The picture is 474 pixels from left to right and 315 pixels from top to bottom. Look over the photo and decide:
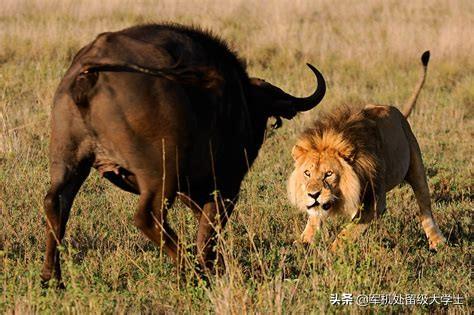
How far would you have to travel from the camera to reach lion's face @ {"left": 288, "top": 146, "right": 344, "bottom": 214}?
6.98m

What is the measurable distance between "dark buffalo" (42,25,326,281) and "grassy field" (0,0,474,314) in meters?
0.37

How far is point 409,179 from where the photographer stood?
8.15 metres

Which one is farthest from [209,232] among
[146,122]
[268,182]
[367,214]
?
[268,182]

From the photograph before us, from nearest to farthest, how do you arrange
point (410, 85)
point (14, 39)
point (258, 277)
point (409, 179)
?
1. point (258, 277)
2. point (409, 179)
3. point (410, 85)
4. point (14, 39)

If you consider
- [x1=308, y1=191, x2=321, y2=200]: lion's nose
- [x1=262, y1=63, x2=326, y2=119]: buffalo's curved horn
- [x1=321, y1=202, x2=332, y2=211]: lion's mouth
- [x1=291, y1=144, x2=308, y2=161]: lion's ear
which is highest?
[x1=262, y1=63, x2=326, y2=119]: buffalo's curved horn

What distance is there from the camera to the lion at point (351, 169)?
7035mm

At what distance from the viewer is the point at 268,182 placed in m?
9.33

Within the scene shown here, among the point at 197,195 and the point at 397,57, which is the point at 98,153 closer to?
the point at 197,195

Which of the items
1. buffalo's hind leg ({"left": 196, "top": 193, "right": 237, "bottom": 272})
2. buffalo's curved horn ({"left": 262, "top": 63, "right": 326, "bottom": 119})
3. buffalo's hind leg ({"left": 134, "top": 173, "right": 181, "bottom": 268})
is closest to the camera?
buffalo's hind leg ({"left": 134, "top": 173, "right": 181, "bottom": 268})

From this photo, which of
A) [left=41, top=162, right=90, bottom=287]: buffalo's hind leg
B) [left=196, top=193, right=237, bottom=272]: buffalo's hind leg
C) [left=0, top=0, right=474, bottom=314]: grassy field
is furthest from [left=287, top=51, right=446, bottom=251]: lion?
[left=41, top=162, right=90, bottom=287]: buffalo's hind leg

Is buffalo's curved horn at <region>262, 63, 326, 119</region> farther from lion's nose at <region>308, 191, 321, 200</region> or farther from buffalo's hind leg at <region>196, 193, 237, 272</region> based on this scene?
buffalo's hind leg at <region>196, 193, 237, 272</region>

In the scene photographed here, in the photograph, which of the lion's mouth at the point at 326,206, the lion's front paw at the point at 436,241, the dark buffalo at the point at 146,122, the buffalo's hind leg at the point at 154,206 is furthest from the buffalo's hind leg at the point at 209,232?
the lion's front paw at the point at 436,241

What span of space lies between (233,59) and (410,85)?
8.36m

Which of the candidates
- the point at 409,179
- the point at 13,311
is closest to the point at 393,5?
the point at 409,179
